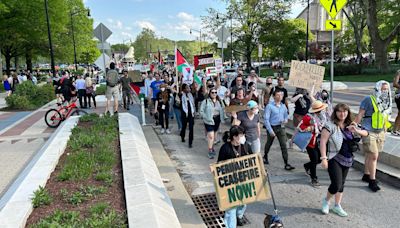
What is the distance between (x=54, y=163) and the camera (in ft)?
21.2

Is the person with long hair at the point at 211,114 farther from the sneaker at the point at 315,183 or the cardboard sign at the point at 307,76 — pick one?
the sneaker at the point at 315,183

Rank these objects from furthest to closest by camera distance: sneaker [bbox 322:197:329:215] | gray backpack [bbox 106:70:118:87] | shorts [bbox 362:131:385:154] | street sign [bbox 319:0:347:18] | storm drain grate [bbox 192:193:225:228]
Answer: gray backpack [bbox 106:70:118:87], street sign [bbox 319:0:347:18], shorts [bbox 362:131:385:154], sneaker [bbox 322:197:329:215], storm drain grate [bbox 192:193:225:228]

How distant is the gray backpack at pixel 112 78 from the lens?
41.6ft

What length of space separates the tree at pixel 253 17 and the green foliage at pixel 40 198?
4031 cm

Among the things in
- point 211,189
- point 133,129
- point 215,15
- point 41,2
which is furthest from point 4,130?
point 215,15

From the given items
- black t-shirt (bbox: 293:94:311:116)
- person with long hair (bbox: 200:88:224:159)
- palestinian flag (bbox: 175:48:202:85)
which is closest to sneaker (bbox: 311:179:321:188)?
black t-shirt (bbox: 293:94:311:116)

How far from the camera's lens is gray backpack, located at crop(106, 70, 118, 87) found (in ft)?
41.6

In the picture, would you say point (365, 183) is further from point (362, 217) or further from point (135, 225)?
point (135, 225)

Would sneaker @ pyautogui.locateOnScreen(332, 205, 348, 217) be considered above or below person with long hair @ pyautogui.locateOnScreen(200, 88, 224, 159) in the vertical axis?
below

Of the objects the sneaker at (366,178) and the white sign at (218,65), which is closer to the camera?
the sneaker at (366,178)

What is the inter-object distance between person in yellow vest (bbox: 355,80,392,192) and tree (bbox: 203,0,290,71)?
37.7 meters

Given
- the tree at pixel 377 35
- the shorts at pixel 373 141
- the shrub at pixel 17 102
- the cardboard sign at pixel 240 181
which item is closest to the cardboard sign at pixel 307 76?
the shorts at pixel 373 141

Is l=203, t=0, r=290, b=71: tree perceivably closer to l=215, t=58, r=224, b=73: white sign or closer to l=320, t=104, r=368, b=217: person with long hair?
l=215, t=58, r=224, b=73: white sign

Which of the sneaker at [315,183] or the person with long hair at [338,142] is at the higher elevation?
the person with long hair at [338,142]
